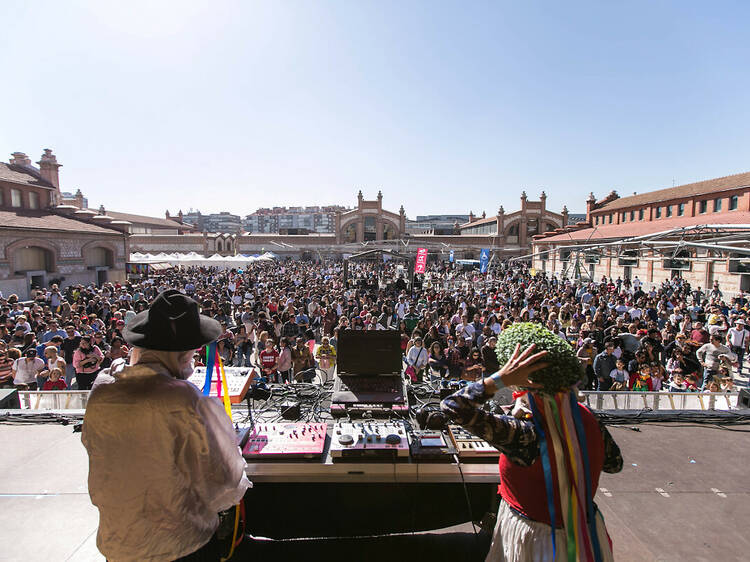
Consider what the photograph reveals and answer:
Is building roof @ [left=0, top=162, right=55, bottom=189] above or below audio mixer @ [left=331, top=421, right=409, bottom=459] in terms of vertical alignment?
above

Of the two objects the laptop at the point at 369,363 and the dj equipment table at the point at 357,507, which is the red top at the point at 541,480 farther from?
the laptop at the point at 369,363

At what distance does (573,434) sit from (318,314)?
10.3m

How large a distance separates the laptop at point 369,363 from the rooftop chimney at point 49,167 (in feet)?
123

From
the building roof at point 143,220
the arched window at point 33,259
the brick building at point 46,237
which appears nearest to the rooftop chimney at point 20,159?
the brick building at point 46,237

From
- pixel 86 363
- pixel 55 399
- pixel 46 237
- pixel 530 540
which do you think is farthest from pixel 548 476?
pixel 46 237

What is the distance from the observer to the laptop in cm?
371

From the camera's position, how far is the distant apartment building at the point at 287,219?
426 feet

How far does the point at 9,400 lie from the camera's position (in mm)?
4656

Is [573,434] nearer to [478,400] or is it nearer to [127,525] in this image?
[478,400]

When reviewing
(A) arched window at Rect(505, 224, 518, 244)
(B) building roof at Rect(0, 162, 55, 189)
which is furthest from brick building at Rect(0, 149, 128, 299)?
(A) arched window at Rect(505, 224, 518, 244)

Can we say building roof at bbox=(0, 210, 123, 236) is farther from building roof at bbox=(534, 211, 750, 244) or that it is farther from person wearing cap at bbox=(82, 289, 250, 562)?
building roof at bbox=(534, 211, 750, 244)

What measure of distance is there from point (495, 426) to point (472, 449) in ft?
4.03

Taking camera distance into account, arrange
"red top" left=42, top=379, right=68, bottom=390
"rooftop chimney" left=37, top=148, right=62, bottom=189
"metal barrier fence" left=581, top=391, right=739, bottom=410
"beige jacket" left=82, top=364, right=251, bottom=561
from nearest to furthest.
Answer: "beige jacket" left=82, top=364, right=251, bottom=561 → "metal barrier fence" left=581, top=391, right=739, bottom=410 → "red top" left=42, top=379, right=68, bottom=390 → "rooftop chimney" left=37, top=148, right=62, bottom=189

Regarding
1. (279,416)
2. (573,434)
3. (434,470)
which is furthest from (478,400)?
(279,416)
